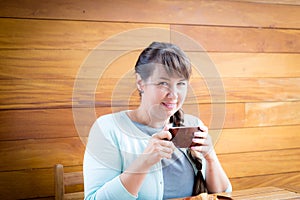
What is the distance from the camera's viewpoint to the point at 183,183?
1.31 m

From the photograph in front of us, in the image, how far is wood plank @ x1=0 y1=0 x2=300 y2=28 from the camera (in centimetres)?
159

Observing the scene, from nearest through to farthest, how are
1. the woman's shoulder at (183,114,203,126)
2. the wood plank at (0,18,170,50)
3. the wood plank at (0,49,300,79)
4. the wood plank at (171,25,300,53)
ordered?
the wood plank at (0,49,300,79) → the woman's shoulder at (183,114,203,126) → the wood plank at (0,18,170,50) → the wood plank at (171,25,300,53)

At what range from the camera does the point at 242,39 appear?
1.95 m

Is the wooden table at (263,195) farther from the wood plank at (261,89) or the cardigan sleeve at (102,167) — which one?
the wood plank at (261,89)

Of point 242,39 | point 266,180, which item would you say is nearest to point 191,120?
point 242,39

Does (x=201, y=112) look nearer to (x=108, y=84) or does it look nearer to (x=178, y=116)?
(x=178, y=116)

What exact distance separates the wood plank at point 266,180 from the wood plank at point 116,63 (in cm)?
49

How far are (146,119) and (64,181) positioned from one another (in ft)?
1.83

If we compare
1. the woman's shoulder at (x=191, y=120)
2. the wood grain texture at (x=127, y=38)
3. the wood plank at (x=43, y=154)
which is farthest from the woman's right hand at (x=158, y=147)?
the wood plank at (x=43, y=154)

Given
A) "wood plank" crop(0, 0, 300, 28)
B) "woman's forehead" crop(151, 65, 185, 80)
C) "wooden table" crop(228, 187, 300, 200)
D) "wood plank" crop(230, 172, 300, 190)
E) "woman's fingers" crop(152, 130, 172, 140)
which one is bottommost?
"wood plank" crop(230, 172, 300, 190)

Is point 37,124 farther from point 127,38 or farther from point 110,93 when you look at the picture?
point 127,38

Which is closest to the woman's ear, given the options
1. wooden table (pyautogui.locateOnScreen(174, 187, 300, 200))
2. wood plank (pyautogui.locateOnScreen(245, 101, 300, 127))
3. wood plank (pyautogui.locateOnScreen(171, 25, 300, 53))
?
wooden table (pyautogui.locateOnScreen(174, 187, 300, 200))

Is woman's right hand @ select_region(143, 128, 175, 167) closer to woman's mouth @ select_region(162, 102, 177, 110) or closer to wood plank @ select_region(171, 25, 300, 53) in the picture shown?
woman's mouth @ select_region(162, 102, 177, 110)

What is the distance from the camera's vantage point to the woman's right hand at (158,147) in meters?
1.05
